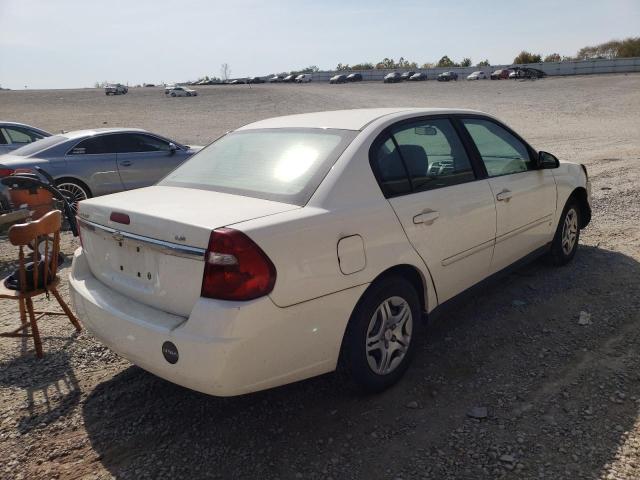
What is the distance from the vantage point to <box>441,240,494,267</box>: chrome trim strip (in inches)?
139

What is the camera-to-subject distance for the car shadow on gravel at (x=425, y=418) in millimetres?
2631

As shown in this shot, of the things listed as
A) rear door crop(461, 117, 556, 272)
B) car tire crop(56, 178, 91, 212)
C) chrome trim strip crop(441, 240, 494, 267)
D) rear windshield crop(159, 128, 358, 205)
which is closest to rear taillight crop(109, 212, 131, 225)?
rear windshield crop(159, 128, 358, 205)

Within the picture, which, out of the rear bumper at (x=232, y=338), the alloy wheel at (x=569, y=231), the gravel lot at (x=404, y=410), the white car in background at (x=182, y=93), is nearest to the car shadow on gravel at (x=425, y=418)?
the gravel lot at (x=404, y=410)

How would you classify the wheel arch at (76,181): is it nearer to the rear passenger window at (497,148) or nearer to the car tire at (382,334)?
the rear passenger window at (497,148)

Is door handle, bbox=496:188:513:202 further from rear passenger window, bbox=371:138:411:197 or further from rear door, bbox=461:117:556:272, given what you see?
rear passenger window, bbox=371:138:411:197

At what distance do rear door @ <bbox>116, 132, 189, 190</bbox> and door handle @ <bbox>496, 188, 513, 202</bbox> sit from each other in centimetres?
611

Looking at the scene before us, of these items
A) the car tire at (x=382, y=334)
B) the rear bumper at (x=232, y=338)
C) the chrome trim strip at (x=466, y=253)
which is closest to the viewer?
the rear bumper at (x=232, y=338)

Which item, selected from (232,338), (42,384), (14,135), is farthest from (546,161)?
(14,135)

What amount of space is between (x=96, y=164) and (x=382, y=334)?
6.96 metres

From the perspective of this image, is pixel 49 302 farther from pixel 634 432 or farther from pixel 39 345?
pixel 634 432

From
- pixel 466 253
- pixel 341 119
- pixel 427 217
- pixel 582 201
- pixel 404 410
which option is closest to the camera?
pixel 404 410

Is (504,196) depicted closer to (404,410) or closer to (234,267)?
(404,410)

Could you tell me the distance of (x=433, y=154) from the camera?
371 cm

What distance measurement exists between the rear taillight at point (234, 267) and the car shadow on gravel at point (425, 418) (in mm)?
901
